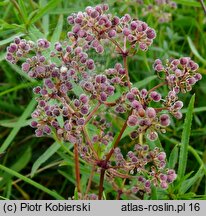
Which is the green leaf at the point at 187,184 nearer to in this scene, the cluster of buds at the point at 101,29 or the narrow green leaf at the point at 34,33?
the cluster of buds at the point at 101,29

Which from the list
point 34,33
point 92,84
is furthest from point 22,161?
point 92,84

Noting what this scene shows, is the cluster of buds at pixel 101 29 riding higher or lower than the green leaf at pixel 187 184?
higher

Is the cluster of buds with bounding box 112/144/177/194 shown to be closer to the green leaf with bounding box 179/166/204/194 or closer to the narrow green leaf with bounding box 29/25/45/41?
the green leaf with bounding box 179/166/204/194

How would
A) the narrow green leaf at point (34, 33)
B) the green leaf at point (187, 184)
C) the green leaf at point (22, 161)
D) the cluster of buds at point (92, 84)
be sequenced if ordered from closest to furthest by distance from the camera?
the cluster of buds at point (92, 84), the green leaf at point (187, 184), the narrow green leaf at point (34, 33), the green leaf at point (22, 161)

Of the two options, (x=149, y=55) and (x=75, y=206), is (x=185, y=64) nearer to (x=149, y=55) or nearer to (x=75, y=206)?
(x=75, y=206)

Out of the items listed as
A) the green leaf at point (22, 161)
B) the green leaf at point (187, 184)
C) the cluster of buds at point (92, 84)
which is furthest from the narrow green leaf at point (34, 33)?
the green leaf at point (187, 184)

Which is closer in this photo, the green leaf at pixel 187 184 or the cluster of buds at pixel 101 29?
the cluster of buds at pixel 101 29

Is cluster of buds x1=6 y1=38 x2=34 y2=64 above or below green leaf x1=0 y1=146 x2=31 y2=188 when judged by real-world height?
above

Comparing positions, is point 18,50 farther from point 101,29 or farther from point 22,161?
point 22,161

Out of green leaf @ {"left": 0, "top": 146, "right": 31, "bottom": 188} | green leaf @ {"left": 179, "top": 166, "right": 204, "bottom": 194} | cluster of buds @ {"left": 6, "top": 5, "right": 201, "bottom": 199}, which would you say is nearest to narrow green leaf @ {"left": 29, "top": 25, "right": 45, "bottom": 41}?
cluster of buds @ {"left": 6, "top": 5, "right": 201, "bottom": 199}

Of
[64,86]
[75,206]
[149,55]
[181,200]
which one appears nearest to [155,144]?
[181,200]

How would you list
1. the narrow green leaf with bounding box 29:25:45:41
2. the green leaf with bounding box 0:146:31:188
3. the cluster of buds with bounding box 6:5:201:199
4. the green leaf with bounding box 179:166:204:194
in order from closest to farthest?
the cluster of buds with bounding box 6:5:201:199 < the green leaf with bounding box 179:166:204:194 < the narrow green leaf with bounding box 29:25:45:41 < the green leaf with bounding box 0:146:31:188

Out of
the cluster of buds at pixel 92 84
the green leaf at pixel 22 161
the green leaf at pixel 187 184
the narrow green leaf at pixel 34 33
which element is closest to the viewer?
the cluster of buds at pixel 92 84
